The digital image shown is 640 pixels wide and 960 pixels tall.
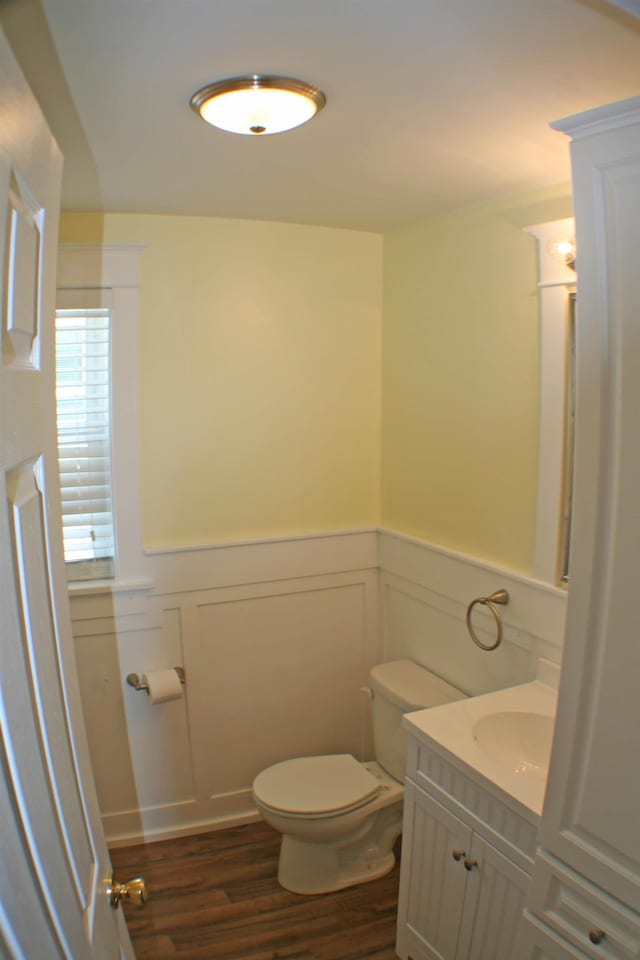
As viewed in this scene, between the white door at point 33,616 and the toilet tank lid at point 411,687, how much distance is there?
5.01ft

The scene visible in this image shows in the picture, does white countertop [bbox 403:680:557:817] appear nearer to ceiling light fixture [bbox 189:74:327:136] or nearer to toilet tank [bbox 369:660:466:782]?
toilet tank [bbox 369:660:466:782]

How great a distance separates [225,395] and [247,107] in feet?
4.30

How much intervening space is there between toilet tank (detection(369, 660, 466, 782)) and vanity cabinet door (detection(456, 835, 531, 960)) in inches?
25.6

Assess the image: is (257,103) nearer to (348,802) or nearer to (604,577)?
(604,577)

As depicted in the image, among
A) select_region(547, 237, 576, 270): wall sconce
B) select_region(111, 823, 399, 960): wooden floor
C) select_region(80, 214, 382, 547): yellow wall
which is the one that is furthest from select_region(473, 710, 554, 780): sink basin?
select_region(547, 237, 576, 270): wall sconce

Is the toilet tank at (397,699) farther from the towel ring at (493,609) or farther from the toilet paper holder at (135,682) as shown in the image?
the toilet paper holder at (135,682)

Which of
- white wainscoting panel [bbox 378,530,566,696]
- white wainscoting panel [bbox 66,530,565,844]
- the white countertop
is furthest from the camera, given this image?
white wainscoting panel [bbox 66,530,565,844]

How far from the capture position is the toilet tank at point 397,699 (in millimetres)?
2426

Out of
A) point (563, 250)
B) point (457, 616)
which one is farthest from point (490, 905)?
point (563, 250)

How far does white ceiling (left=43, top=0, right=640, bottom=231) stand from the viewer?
3.66 ft

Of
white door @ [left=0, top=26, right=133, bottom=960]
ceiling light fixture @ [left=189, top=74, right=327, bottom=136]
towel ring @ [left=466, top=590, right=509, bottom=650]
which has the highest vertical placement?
ceiling light fixture @ [left=189, top=74, right=327, bottom=136]

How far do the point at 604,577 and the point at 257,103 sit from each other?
1.19 meters

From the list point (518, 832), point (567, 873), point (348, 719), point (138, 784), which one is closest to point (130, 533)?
point (138, 784)

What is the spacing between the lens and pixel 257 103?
1410 mm
